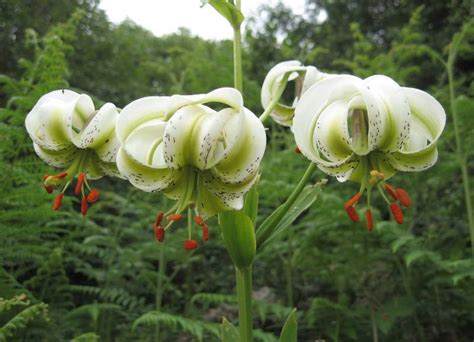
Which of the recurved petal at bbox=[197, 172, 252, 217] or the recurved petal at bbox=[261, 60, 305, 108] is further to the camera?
the recurved petal at bbox=[261, 60, 305, 108]

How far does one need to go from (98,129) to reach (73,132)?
1.8 inches

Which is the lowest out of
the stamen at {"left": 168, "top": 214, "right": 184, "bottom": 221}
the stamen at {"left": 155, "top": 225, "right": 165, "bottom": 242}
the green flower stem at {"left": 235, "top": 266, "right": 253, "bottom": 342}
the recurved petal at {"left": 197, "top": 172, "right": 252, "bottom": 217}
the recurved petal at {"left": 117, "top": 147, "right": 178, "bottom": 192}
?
the green flower stem at {"left": 235, "top": 266, "right": 253, "bottom": 342}

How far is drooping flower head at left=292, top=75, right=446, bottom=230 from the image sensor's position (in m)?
0.57

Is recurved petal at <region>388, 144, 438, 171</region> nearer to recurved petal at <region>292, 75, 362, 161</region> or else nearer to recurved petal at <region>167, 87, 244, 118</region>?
recurved petal at <region>292, 75, 362, 161</region>

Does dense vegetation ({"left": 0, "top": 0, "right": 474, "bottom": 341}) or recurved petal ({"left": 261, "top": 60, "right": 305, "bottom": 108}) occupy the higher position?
recurved petal ({"left": 261, "top": 60, "right": 305, "bottom": 108})

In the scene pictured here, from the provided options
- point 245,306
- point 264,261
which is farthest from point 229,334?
point 264,261

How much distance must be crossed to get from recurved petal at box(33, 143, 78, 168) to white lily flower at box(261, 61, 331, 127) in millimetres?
318

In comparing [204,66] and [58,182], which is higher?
[204,66]

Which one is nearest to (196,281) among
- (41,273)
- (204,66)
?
(41,273)

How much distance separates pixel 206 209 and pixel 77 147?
212 mm

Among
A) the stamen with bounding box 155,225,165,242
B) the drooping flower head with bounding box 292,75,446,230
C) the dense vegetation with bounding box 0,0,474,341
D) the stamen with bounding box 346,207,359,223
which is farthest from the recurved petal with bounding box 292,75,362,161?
the dense vegetation with bounding box 0,0,474,341

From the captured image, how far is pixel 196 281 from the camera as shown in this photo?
1.97 m

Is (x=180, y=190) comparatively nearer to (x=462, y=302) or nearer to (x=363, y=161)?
(x=363, y=161)

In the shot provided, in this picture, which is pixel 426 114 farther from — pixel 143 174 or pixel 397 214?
pixel 143 174
